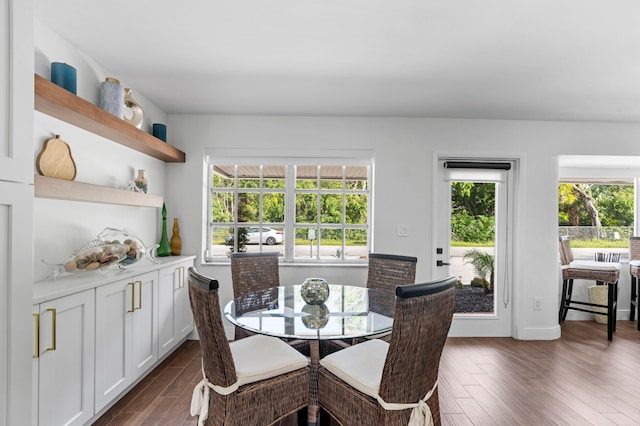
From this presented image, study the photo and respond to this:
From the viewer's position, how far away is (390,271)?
2.93 m

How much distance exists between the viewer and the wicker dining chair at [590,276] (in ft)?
11.8

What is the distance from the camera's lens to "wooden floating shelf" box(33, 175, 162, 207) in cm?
178

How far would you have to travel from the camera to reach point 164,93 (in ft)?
9.84

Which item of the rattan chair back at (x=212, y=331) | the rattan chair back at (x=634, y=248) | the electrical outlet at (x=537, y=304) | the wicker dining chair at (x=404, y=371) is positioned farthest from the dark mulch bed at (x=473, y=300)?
the rattan chair back at (x=212, y=331)

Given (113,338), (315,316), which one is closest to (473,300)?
(315,316)

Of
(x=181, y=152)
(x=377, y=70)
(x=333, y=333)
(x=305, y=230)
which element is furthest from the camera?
(x=305, y=230)

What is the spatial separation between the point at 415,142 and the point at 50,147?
Result: 311cm

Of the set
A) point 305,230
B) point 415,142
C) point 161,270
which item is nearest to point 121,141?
point 161,270

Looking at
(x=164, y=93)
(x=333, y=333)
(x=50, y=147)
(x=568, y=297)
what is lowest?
(x=568, y=297)

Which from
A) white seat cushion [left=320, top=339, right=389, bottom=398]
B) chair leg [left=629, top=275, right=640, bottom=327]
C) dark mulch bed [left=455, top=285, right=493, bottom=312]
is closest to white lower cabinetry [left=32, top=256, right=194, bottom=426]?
white seat cushion [left=320, top=339, right=389, bottom=398]

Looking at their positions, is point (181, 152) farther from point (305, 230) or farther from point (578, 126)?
point (578, 126)

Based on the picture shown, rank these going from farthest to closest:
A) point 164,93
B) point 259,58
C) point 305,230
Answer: point 305,230
point 164,93
point 259,58

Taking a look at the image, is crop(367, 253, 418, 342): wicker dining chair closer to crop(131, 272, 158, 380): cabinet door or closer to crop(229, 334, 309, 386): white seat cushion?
crop(229, 334, 309, 386): white seat cushion

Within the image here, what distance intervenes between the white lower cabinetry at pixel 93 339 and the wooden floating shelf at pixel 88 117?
3.18 feet
